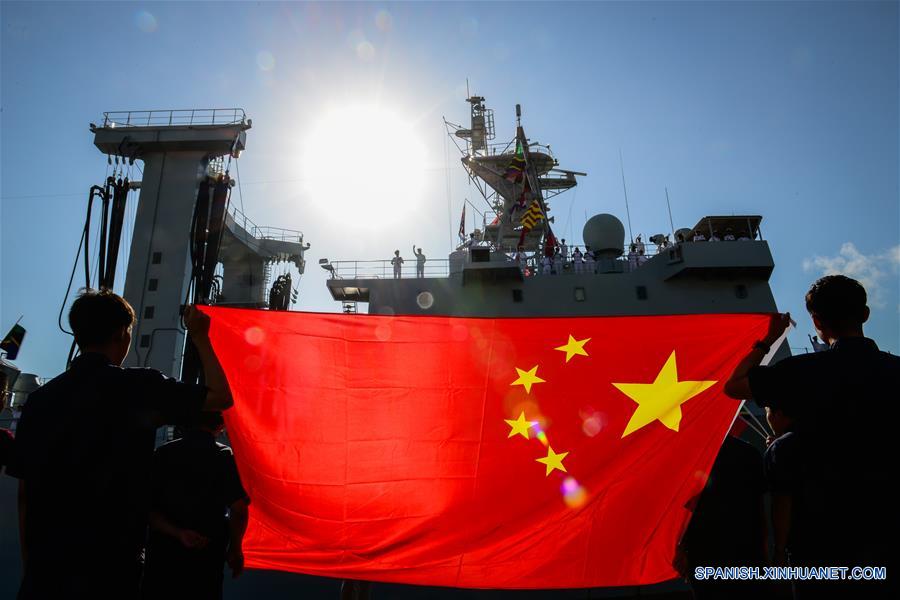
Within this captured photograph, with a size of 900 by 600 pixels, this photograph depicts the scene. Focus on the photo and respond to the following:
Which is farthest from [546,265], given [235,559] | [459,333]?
[235,559]

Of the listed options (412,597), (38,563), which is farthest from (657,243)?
(38,563)

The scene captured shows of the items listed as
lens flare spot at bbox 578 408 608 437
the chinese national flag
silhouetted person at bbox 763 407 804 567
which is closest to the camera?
silhouetted person at bbox 763 407 804 567

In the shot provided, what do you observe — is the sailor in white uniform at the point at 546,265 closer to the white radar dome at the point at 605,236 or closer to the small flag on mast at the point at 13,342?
the white radar dome at the point at 605,236

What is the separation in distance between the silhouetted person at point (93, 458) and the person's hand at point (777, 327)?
2.65 meters

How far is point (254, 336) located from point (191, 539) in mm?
1264

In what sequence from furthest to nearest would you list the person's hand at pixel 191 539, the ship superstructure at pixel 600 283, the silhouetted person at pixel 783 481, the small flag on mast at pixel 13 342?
the ship superstructure at pixel 600 283 < the small flag on mast at pixel 13 342 < the person's hand at pixel 191 539 < the silhouetted person at pixel 783 481

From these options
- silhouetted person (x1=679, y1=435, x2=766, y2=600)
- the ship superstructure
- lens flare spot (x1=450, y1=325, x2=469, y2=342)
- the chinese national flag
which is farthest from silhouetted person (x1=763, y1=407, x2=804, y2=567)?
the ship superstructure

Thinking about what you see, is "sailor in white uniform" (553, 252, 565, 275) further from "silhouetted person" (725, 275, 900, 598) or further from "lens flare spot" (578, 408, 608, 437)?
"silhouetted person" (725, 275, 900, 598)

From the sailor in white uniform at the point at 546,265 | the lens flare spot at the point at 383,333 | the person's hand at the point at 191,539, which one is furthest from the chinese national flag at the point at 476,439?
the sailor in white uniform at the point at 546,265

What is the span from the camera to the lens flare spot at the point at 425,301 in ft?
48.9

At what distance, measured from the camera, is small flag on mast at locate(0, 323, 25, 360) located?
10420mm

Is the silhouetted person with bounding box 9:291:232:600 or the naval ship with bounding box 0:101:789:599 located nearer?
the silhouetted person with bounding box 9:291:232:600

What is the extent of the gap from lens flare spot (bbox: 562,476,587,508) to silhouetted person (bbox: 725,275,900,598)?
134 centimetres

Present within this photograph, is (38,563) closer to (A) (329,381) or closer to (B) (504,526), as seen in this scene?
(A) (329,381)
